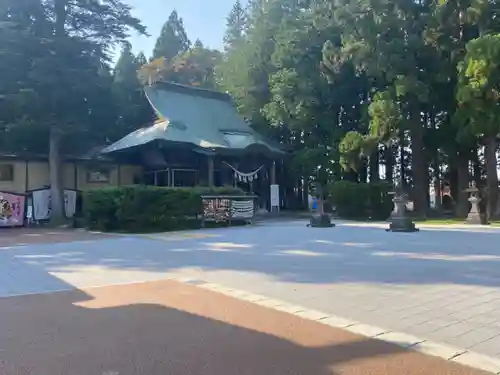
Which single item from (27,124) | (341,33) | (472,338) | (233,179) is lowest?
(472,338)

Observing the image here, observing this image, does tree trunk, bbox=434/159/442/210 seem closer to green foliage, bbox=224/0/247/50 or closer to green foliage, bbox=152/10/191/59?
green foliage, bbox=224/0/247/50

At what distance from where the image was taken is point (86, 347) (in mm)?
3664

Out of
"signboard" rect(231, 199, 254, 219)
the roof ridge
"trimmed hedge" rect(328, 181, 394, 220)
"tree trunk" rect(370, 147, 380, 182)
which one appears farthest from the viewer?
the roof ridge

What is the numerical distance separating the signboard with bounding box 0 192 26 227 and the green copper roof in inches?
181

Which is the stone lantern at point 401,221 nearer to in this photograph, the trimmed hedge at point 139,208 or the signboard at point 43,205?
the trimmed hedge at point 139,208

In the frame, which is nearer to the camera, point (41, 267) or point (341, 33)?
point (41, 267)

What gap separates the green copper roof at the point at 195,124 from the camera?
22.7 m

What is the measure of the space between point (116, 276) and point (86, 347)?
3.41 m

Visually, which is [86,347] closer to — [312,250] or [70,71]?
[312,250]

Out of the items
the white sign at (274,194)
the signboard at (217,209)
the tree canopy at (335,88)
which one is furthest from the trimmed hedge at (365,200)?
the signboard at (217,209)

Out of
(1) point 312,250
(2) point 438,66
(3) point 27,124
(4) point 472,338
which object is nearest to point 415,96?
(2) point 438,66

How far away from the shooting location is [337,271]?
7.04 m

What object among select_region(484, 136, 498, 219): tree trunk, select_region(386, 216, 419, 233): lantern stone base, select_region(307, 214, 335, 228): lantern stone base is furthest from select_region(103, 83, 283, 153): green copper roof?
select_region(386, 216, 419, 233): lantern stone base

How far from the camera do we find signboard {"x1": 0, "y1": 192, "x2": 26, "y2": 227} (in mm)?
19469
